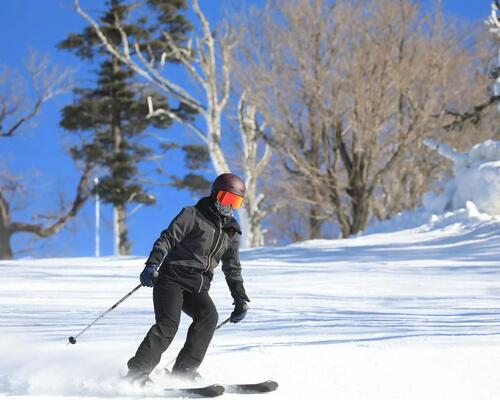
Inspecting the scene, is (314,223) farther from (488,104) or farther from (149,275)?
(149,275)

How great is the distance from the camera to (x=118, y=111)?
89.1 feet

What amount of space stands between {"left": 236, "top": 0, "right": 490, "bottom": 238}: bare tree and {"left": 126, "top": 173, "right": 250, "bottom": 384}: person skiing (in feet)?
54.5

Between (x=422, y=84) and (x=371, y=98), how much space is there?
2321 millimetres

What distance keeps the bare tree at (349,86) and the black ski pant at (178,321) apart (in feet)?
55.2

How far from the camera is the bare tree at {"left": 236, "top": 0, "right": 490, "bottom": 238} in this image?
2061cm

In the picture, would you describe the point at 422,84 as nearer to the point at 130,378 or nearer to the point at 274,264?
the point at 274,264

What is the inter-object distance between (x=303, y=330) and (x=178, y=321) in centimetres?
193

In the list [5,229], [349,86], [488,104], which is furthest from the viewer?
[5,229]

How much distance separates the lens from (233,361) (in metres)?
4.43

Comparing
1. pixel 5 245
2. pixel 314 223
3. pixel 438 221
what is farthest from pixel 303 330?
pixel 5 245

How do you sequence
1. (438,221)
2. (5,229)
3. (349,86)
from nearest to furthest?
(438,221), (349,86), (5,229)

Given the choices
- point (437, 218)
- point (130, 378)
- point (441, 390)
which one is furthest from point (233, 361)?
point (437, 218)

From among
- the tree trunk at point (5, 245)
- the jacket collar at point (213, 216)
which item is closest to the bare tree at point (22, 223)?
the tree trunk at point (5, 245)

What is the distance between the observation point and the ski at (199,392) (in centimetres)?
370
